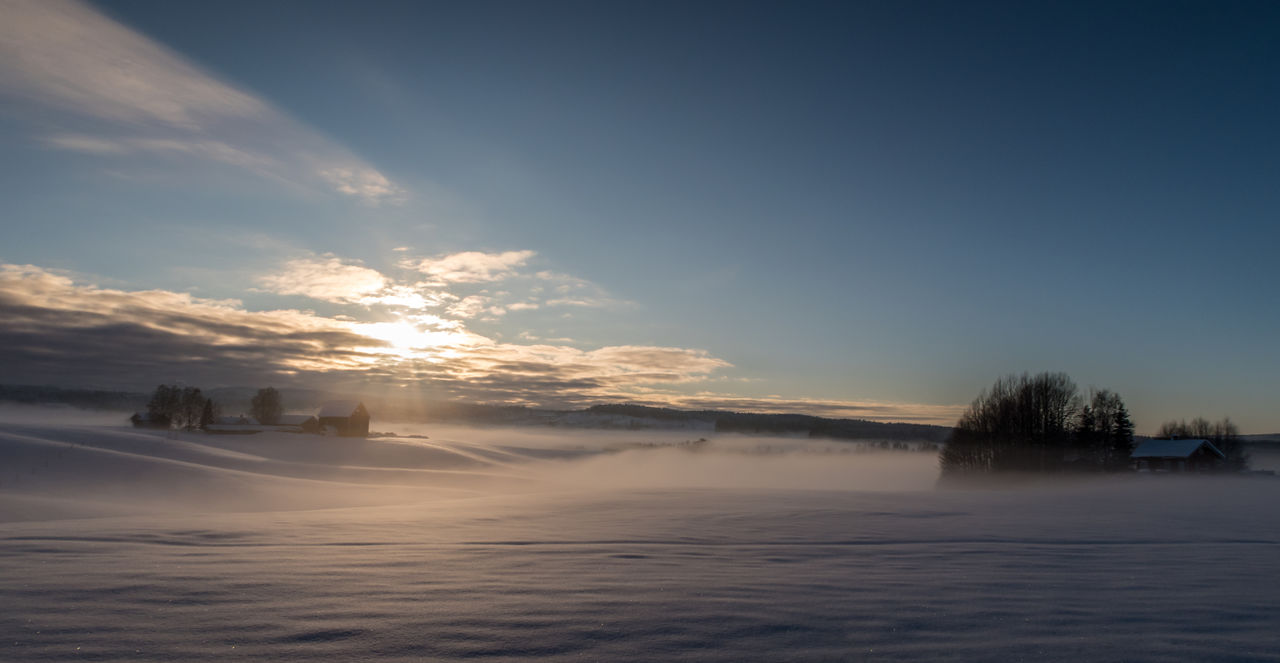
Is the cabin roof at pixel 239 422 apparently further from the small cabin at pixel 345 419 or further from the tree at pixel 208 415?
the small cabin at pixel 345 419

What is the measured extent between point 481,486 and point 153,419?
249 feet

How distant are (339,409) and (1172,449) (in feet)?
288

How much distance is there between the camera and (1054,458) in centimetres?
5662

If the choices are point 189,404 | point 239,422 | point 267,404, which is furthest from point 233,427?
point 189,404

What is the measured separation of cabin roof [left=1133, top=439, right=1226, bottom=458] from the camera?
188 ft

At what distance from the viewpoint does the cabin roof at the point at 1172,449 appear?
57219 mm

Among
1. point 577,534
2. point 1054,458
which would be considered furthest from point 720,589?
point 1054,458

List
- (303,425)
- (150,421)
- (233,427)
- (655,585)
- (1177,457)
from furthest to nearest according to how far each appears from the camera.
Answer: (150,421)
(303,425)
(233,427)
(1177,457)
(655,585)

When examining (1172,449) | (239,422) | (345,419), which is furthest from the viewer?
(239,422)

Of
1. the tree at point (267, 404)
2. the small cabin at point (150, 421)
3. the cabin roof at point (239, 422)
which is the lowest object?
the small cabin at point (150, 421)

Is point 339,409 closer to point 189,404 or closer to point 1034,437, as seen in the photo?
point 189,404

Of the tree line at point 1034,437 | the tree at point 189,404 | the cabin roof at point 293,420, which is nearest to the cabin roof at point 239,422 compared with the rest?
the cabin roof at point 293,420

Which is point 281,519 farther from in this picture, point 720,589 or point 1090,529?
point 1090,529

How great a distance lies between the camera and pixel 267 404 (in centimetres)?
10644
